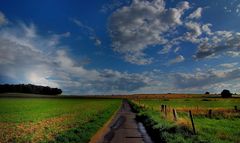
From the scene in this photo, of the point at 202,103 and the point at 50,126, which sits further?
the point at 202,103

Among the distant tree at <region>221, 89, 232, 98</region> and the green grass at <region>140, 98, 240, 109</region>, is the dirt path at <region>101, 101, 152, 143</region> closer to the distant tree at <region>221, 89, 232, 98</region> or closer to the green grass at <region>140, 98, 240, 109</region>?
the green grass at <region>140, 98, 240, 109</region>

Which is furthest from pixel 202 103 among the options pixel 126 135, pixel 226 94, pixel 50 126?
pixel 226 94

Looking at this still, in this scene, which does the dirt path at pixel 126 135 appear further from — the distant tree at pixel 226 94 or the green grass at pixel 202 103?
the distant tree at pixel 226 94

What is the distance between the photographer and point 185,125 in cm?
1797

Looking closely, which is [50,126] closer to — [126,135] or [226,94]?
[126,135]

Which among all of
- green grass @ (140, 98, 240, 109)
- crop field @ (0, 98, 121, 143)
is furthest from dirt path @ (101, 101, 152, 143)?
green grass @ (140, 98, 240, 109)

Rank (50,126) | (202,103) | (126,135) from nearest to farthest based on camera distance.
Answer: (126,135)
(50,126)
(202,103)

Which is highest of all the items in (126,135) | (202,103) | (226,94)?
(226,94)

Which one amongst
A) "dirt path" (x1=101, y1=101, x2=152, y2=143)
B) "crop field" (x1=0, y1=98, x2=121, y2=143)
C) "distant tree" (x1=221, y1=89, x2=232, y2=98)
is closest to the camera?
"dirt path" (x1=101, y1=101, x2=152, y2=143)

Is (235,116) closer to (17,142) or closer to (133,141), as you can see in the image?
(133,141)

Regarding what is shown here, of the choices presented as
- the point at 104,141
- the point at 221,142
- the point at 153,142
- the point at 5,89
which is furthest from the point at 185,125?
the point at 5,89

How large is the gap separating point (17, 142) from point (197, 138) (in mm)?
10766

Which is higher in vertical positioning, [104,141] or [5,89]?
[5,89]

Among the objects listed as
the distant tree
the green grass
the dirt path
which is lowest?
the dirt path
